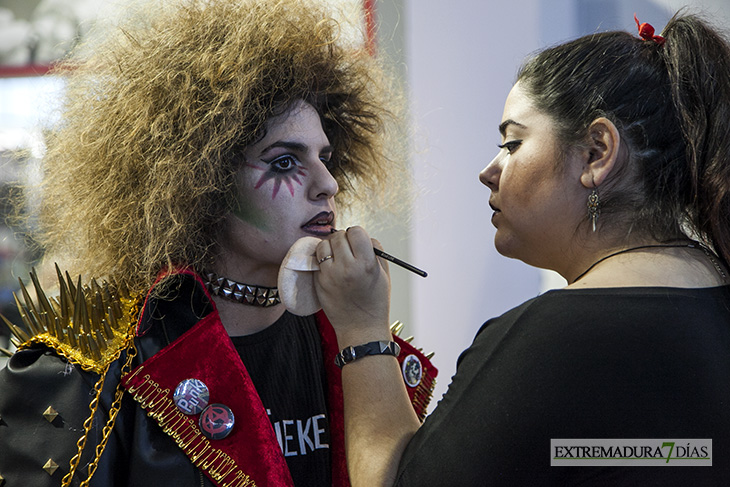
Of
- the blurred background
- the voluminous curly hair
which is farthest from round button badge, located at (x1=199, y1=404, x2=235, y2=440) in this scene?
the blurred background

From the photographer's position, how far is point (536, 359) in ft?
2.86

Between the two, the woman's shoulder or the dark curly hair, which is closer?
the woman's shoulder

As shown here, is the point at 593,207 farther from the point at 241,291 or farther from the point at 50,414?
the point at 50,414

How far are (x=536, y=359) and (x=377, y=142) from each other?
78 cm

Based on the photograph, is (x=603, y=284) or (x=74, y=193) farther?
(x=74, y=193)

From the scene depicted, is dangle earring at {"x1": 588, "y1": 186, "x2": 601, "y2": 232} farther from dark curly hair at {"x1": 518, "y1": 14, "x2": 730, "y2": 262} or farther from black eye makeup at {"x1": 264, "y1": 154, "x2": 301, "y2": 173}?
black eye makeup at {"x1": 264, "y1": 154, "x2": 301, "y2": 173}

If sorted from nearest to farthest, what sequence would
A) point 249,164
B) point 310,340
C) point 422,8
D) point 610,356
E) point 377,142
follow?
1. point 610,356
2. point 249,164
3. point 310,340
4. point 377,142
5. point 422,8

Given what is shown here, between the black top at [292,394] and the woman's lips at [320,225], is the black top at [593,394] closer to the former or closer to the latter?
the black top at [292,394]

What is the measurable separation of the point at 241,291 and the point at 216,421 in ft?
0.80

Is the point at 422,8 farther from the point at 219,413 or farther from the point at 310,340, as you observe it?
the point at 219,413

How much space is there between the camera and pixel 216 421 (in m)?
1.05

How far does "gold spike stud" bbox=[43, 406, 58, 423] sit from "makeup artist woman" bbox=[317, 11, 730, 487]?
404 millimetres

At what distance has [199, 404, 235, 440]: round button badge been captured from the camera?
1040mm

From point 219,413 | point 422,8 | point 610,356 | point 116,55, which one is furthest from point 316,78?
point 422,8
